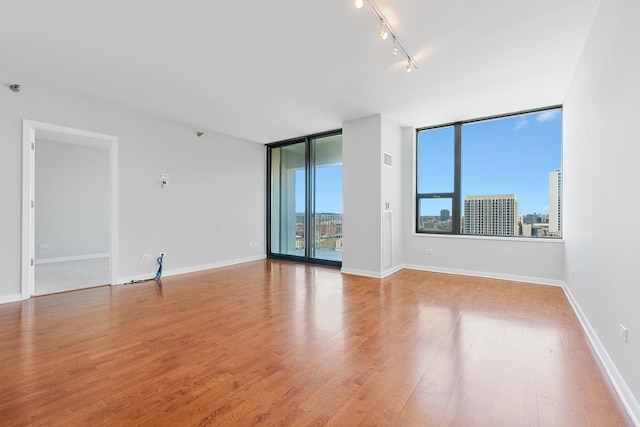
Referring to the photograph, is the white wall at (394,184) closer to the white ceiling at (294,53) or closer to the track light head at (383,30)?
the white ceiling at (294,53)

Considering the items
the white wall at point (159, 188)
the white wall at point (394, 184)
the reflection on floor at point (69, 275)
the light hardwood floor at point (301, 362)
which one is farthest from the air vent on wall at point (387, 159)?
the reflection on floor at point (69, 275)

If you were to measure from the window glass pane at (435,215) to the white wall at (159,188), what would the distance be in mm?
3735

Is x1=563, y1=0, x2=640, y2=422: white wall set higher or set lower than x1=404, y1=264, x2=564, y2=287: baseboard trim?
higher

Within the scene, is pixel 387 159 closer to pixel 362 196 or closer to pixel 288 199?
pixel 362 196

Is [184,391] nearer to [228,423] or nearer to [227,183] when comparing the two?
[228,423]

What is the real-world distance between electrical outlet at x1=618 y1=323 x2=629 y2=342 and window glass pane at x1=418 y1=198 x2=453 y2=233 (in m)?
3.82

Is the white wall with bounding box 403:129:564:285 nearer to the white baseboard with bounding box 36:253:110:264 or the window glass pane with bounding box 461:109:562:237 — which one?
the window glass pane with bounding box 461:109:562:237

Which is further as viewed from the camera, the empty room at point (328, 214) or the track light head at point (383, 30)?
the track light head at point (383, 30)

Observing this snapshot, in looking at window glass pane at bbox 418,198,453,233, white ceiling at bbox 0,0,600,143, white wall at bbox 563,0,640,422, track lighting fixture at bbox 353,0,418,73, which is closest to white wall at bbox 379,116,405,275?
window glass pane at bbox 418,198,453,233

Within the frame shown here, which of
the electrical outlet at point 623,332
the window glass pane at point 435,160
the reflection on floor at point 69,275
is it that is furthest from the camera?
the window glass pane at point 435,160

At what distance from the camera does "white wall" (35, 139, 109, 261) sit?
6.95 metres

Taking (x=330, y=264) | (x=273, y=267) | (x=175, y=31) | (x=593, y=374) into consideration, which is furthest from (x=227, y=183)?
(x=593, y=374)

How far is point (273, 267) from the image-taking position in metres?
6.28

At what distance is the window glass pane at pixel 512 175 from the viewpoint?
490 centimetres
